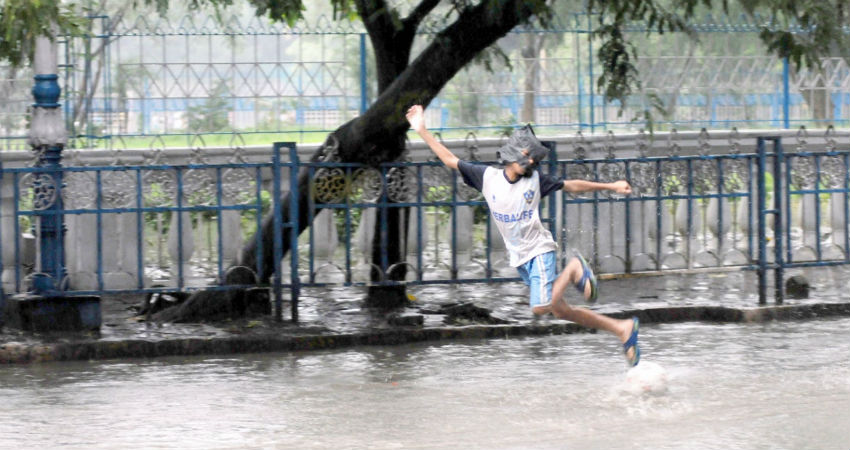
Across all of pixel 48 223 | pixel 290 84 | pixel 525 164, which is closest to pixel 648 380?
pixel 525 164

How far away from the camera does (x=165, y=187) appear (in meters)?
9.20

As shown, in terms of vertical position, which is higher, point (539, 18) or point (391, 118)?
point (539, 18)

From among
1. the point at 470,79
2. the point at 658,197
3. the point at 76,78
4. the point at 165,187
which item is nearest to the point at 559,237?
the point at 658,197

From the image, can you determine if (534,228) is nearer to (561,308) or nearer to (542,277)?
(542,277)

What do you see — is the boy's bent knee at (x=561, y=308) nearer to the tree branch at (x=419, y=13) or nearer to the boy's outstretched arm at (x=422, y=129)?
the boy's outstretched arm at (x=422, y=129)

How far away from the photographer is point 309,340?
8.99 m

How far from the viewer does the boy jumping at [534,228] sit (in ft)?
24.9

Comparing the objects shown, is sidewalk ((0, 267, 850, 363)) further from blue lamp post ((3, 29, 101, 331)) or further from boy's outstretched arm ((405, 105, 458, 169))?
boy's outstretched arm ((405, 105, 458, 169))

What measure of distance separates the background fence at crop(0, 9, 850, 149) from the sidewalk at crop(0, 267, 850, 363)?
148 inches

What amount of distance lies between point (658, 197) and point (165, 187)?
376 centimetres

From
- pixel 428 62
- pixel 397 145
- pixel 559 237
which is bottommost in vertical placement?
pixel 559 237

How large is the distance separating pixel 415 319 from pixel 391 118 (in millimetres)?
1495

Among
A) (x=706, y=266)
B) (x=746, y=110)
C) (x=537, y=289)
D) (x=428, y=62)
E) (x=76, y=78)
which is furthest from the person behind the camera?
(x=746, y=110)

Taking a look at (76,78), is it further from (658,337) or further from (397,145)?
(658,337)
